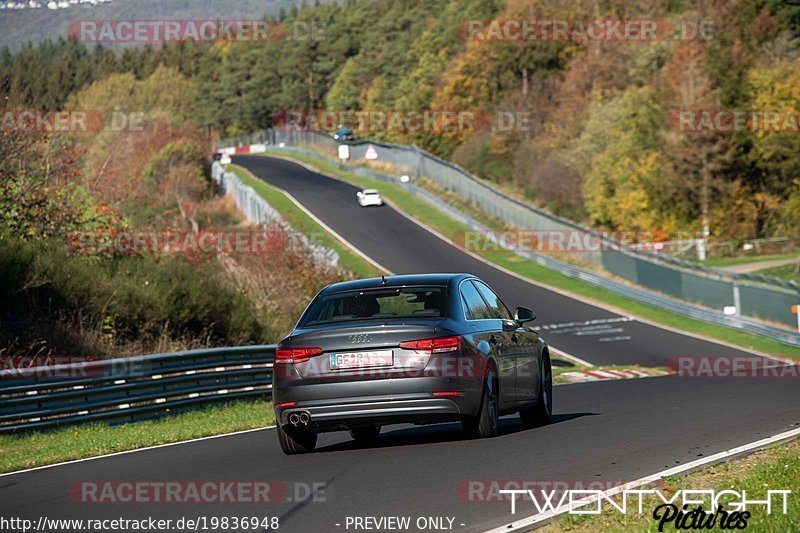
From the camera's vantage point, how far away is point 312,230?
5862 centimetres

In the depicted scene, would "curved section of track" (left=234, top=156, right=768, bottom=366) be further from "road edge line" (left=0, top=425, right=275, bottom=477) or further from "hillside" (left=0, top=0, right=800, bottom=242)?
"road edge line" (left=0, top=425, right=275, bottom=477)

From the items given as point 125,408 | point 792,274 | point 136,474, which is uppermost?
point 136,474

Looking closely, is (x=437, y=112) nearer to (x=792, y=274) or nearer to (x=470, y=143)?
(x=470, y=143)

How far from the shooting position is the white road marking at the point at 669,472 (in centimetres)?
688

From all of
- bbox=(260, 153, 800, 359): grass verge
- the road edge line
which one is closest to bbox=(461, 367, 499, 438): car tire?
the road edge line

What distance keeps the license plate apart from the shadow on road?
1303 millimetres

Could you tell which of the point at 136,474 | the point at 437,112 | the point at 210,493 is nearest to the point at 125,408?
the point at 136,474

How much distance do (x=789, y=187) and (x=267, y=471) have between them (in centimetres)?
6929

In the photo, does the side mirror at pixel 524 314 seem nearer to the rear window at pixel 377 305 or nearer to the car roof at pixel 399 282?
the car roof at pixel 399 282

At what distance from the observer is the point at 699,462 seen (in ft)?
29.5

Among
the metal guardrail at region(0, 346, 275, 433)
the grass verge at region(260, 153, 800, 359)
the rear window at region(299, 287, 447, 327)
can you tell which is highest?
the rear window at region(299, 287, 447, 327)

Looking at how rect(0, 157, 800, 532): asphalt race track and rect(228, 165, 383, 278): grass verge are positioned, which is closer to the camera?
rect(0, 157, 800, 532): asphalt race track

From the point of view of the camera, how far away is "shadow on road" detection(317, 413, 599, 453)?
38.5ft

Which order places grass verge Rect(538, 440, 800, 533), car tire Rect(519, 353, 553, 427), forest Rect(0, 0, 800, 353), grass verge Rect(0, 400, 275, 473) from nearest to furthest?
grass verge Rect(538, 440, 800, 533), grass verge Rect(0, 400, 275, 473), car tire Rect(519, 353, 553, 427), forest Rect(0, 0, 800, 353)
